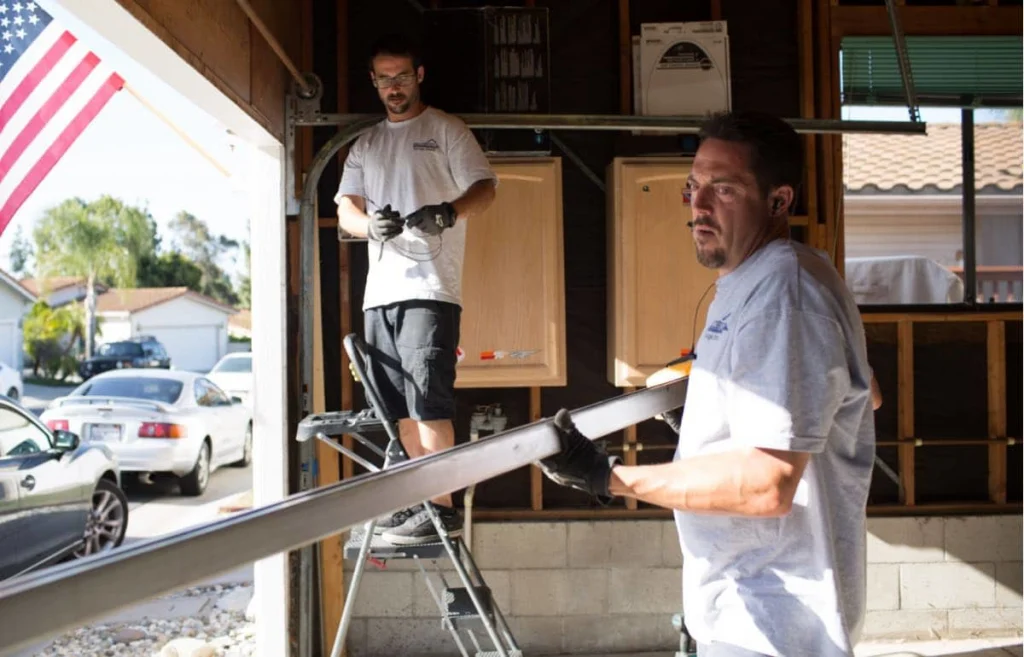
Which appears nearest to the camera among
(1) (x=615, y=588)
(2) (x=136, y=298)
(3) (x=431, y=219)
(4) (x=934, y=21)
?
(3) (x=431, y=219)

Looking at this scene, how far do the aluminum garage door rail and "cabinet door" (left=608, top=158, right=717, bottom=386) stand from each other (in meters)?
2.70

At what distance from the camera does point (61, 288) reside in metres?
39.6

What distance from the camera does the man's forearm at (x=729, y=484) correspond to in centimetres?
147

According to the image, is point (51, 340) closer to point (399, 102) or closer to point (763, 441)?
point (399, 102)

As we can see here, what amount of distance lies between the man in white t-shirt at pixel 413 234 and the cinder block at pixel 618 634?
1.59m

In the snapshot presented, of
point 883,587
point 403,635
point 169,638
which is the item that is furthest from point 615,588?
point 169,638

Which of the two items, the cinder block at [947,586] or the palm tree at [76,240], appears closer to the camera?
the cinder block at [947,586]

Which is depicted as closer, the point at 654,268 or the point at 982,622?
the point at 654,268

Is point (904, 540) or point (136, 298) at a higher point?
point (136, 298)

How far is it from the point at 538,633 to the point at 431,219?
91.4 inches

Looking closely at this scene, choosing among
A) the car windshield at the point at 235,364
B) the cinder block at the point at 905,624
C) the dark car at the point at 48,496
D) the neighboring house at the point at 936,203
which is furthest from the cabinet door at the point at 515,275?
the car windshield at the point at 235,364

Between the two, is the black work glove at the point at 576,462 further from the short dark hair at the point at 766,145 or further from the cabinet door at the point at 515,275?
the cabinet door at the point at 515,275

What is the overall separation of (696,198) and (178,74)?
1.76 m

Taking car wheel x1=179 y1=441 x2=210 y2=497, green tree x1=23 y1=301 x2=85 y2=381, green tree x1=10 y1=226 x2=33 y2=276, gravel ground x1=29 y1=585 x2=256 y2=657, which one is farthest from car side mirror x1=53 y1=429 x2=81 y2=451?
green tree x1=10 y1=226 x2=33 y2=276
